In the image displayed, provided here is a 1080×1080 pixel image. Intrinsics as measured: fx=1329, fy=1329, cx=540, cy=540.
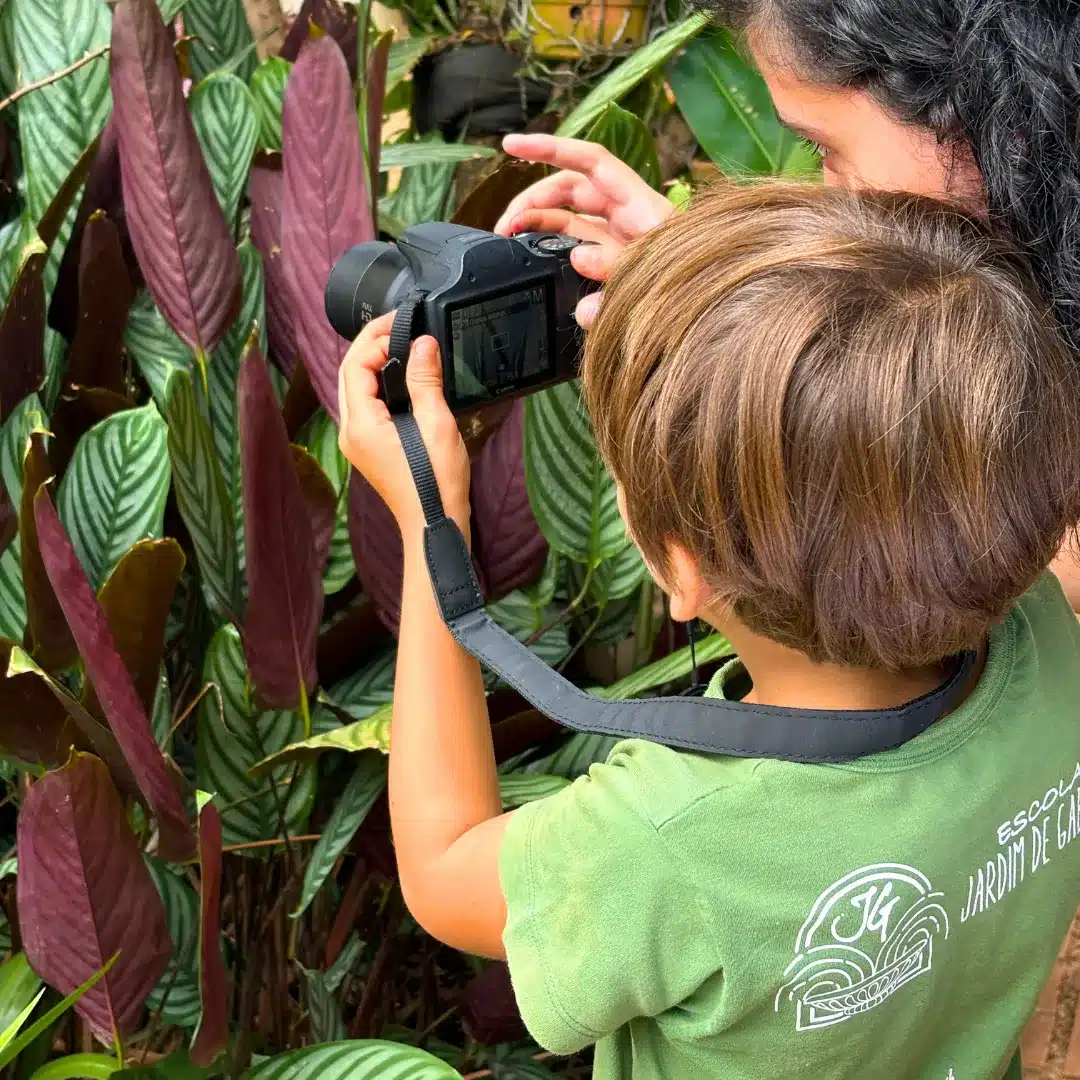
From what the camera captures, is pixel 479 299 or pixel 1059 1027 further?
pixel 1059 1027

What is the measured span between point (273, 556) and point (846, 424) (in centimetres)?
48

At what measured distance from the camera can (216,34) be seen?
1453 millimetres

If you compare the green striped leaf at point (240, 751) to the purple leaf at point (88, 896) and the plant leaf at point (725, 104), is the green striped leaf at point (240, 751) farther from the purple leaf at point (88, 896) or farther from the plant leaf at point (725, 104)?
the plant leaf at point (725, 104)

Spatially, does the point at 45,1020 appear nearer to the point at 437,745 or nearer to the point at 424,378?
the point at 437,745

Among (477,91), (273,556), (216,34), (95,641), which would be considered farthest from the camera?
(477,91)

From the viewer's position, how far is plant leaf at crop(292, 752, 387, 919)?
968 millimetres

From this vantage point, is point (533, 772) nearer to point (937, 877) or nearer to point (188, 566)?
point (188, 566)

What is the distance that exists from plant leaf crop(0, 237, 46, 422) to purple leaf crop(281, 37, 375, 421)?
19cm

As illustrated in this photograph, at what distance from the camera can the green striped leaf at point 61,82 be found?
3.87ft

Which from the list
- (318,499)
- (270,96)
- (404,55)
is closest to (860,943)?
(318,499)

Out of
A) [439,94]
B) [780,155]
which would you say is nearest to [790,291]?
[780,155]

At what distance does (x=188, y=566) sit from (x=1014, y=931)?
0.77m

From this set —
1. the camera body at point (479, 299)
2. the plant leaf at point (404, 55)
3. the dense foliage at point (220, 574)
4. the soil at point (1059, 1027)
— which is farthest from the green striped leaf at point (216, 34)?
the soil at point (1059, 1027)

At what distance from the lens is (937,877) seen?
Result: 0.61 meters
